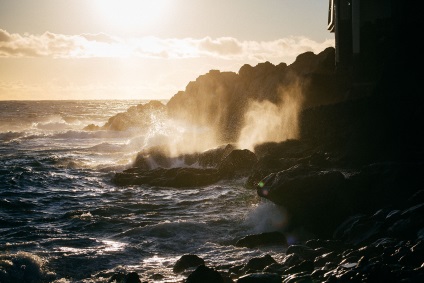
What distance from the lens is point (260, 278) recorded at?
24.6 feet

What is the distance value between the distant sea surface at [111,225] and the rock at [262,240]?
28 cm

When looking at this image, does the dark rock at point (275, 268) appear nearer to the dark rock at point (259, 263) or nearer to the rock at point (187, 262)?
the dark rock at point (259, 263)

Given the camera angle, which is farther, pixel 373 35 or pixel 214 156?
pixel 214 156

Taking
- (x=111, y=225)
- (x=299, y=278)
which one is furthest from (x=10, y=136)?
(x=299, y=278)

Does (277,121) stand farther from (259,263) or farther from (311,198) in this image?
(259,263)

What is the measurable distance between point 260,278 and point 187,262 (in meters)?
2.12

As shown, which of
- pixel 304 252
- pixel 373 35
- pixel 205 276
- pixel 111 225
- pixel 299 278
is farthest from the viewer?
pixel 373 35

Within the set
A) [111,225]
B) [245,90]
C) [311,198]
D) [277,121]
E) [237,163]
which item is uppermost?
[245,90]

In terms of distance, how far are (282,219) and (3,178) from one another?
53.5ft

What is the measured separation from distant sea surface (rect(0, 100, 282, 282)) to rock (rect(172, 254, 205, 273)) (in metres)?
0.19

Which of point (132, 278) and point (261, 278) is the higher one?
point (261, 278)

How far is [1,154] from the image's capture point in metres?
34.1

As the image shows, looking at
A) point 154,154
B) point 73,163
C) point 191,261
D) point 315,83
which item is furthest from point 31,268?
point 315,83

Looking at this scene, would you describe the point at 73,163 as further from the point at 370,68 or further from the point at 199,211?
the point at 370,68
